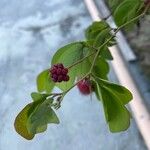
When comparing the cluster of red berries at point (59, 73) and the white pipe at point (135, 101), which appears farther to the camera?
the white pipe at point (135, 101)

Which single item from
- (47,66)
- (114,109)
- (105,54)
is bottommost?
(114,109)

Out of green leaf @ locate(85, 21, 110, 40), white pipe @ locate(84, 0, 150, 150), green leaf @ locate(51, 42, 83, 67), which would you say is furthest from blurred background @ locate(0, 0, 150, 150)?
green leaf @ locate(51, 42, 83, 67)

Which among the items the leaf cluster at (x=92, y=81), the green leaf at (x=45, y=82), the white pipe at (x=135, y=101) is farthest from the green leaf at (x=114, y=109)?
the white pipe at (x=135, y=101)

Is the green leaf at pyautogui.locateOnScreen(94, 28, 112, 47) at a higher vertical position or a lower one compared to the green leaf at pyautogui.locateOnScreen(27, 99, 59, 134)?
higher

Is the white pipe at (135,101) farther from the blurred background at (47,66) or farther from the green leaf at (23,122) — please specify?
the green leaf at (23,122)

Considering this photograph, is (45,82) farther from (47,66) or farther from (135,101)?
(47,66)

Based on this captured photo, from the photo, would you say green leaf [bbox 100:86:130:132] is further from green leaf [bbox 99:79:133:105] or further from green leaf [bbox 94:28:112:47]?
green leaf [bbox 94:28:112:47]

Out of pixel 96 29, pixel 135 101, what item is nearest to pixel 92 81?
pixel 96 29
